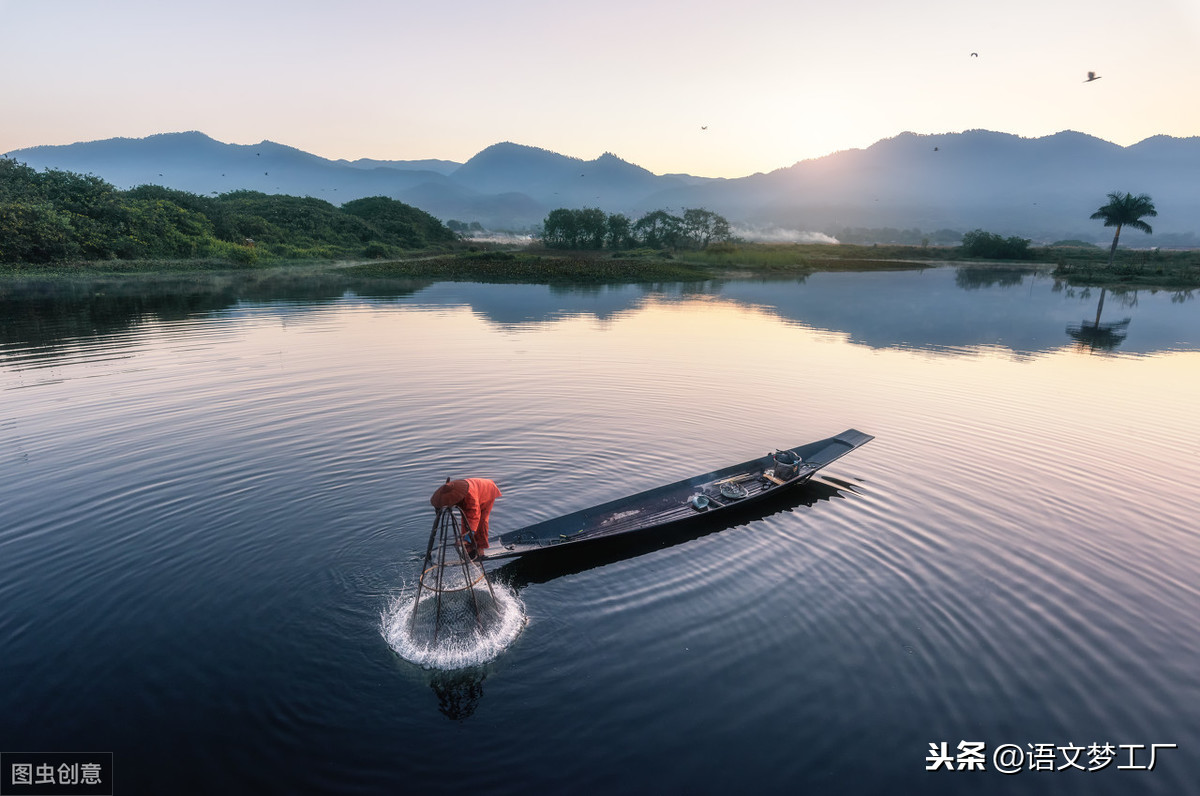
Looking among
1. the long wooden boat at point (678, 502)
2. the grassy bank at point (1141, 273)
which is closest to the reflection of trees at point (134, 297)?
the long wooden boat at point (678, 502)

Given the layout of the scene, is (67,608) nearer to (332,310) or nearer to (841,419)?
(841,419)

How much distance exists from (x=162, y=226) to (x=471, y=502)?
93.5m

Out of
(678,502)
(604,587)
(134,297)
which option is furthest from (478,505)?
(134,297)

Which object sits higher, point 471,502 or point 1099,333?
point 1099,333

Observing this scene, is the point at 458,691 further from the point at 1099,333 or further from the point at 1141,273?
the point at 1141,273

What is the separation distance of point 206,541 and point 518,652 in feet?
28.2

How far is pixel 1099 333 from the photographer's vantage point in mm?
39844

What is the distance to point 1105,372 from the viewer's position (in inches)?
1131

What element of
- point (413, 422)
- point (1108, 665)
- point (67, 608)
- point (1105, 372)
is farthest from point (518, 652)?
point (1105, 372)

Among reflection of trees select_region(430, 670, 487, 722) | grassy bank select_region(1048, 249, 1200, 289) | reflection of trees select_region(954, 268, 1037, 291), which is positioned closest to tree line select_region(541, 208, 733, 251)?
reflection of trees select_region(954, 268, 1037, 291)

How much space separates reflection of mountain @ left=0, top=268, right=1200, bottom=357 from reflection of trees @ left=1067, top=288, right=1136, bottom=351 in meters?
0.39

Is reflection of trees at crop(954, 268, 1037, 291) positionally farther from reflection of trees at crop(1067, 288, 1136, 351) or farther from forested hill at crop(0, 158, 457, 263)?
forested hill at crop(0, 158, 457, 263)

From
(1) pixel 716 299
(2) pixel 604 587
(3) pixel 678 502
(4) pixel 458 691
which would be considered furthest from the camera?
(1) pixel 716 299

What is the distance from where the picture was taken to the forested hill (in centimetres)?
5903
